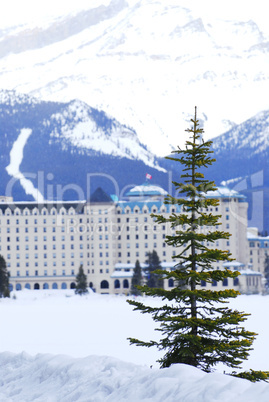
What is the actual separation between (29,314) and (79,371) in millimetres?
113284

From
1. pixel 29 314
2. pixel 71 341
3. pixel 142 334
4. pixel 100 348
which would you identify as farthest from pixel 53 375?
pixel 29 314

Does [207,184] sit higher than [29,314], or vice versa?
[207,184]

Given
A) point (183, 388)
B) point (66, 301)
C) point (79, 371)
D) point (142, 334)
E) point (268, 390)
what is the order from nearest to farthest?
point (268, 390)
point (183, 388)
point (79, 371)
point (142, 334)
point (66, 301)

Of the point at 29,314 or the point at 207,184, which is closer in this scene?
the point at 207,184

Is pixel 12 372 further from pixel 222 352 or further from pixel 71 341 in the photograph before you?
pixel 71 341

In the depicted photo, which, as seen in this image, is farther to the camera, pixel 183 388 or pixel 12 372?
pixel 12 372

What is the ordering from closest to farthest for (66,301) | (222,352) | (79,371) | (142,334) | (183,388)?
(183,388), (79,371), (222,352), (142,334), (66,301)

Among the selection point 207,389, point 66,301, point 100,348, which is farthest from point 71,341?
point 66,301

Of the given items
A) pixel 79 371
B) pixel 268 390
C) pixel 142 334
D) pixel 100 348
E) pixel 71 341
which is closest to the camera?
pixel 268 390

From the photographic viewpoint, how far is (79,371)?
30.6 metres

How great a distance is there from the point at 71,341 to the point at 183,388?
63.6m

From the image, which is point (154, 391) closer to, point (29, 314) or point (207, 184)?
point (207, 184)

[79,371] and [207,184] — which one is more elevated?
[207,184]

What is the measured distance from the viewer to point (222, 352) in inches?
1314
